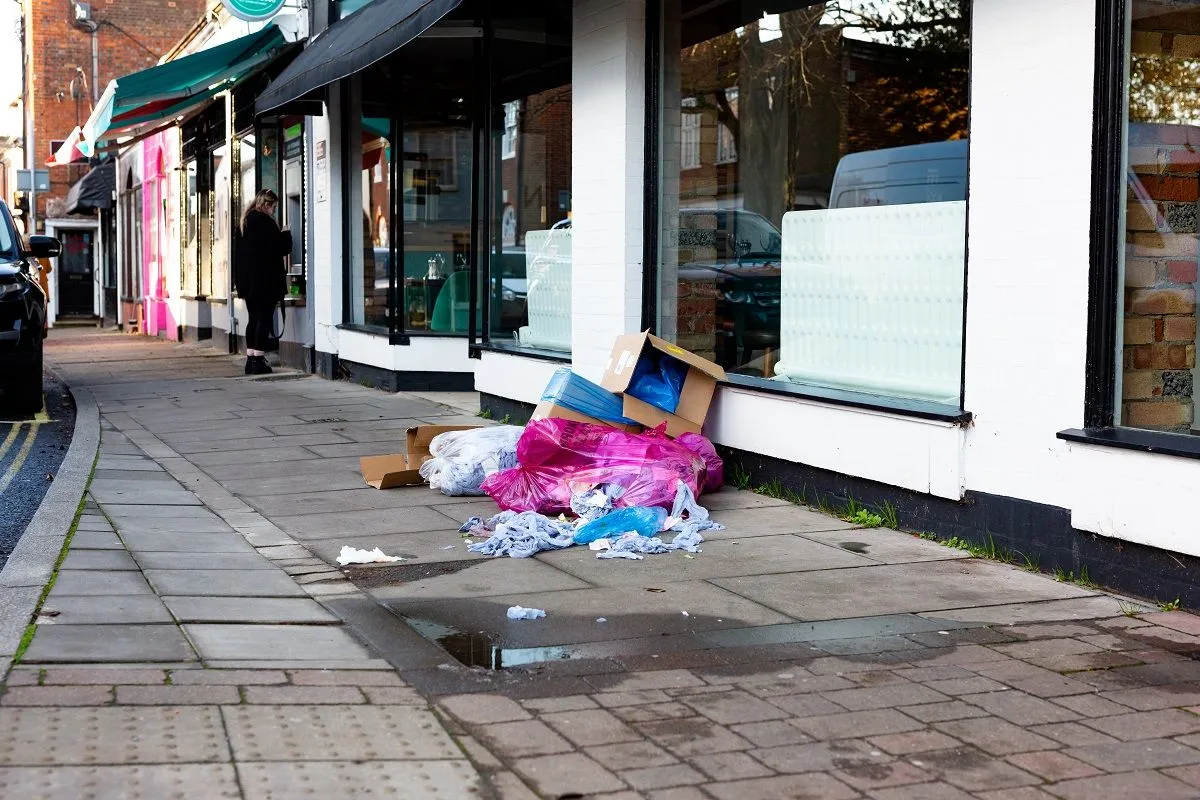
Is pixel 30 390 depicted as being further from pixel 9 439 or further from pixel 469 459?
pixel 469 459

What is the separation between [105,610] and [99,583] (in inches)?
18.0

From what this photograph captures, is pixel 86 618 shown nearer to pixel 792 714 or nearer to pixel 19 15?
pixel 792 714

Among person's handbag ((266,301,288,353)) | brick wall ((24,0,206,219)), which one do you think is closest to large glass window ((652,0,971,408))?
person's handbag ((266,301,288,353))

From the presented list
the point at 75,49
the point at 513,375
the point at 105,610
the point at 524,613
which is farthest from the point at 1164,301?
the point at 75,49

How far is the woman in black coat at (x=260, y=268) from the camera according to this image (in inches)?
618

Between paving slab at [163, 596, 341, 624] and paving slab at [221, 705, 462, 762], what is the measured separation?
107 centimetres

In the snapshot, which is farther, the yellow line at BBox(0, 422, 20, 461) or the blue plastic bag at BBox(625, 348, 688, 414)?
the yellow line at BBox(0, 422, 20, 461)

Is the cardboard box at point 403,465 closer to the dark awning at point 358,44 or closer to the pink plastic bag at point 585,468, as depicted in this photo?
the pink plastic bag at point 585,468

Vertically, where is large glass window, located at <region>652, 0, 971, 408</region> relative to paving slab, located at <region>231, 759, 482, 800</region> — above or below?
above

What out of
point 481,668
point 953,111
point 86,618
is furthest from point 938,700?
point 953,111

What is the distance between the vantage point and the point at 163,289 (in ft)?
88.1

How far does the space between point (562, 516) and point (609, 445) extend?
514 millimetres

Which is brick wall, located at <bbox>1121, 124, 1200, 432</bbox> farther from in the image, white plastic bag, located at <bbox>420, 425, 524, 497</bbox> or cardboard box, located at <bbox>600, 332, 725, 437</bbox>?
white plastic bag, located at <bbox>420, 425, 524, 497</bbox>

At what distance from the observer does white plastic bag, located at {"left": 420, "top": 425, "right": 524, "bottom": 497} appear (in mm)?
7625
